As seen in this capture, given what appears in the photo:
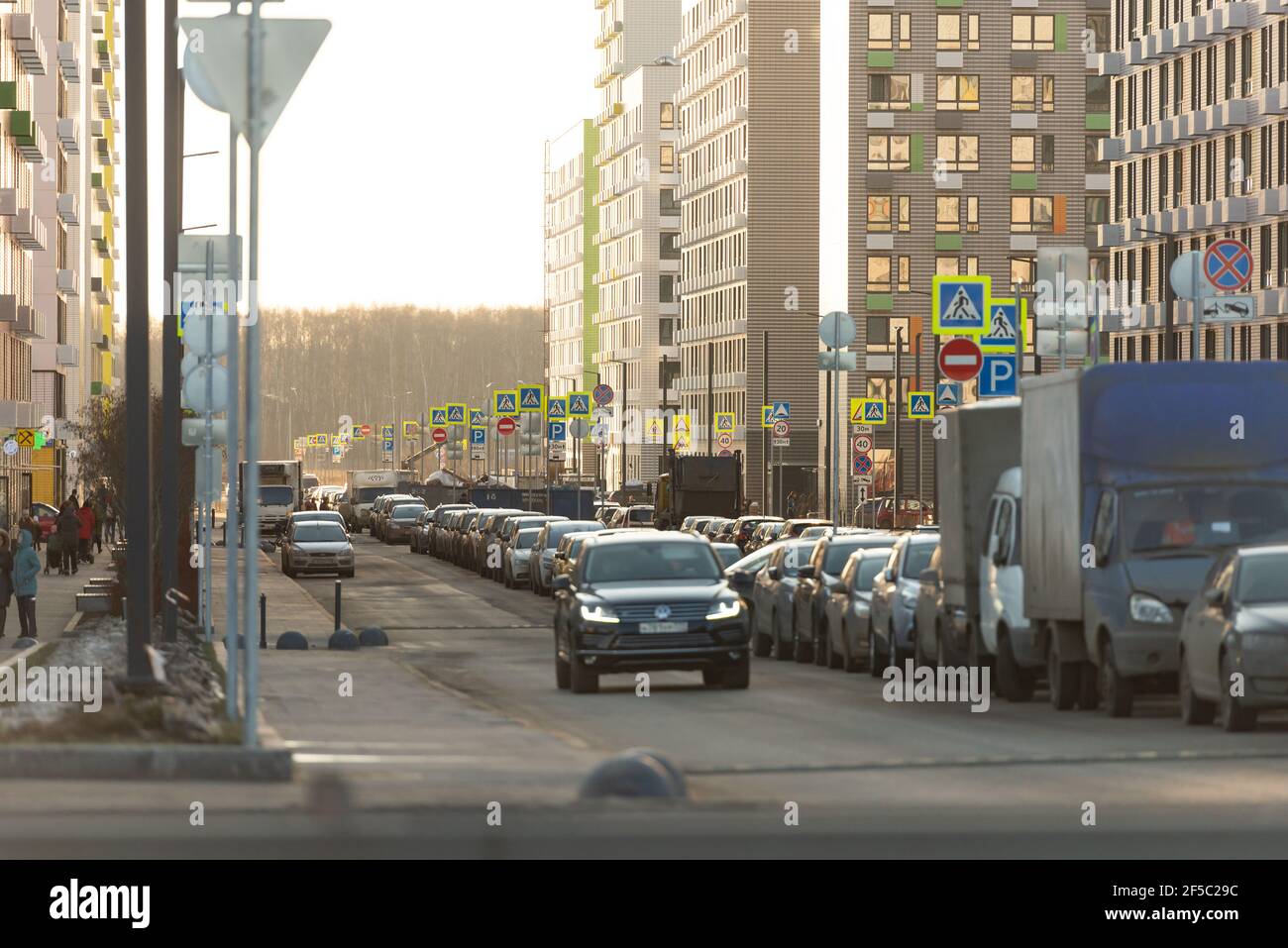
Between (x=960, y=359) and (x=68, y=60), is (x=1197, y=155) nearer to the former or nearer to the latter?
(x=68, y=60)

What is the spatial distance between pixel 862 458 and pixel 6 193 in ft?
98.3

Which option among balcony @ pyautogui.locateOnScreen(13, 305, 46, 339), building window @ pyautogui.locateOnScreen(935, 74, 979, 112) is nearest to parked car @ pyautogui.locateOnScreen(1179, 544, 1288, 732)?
balcony @ pyautogui.locateOnScreen(13, 305, 46, 339)

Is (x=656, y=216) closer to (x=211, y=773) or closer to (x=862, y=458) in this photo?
(x=862, y=458)

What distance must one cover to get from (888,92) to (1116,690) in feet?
344

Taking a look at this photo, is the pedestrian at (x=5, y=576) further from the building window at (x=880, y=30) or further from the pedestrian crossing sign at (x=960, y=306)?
the building window at (x=880, y=30)

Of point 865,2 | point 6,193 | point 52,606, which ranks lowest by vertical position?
point 52,606

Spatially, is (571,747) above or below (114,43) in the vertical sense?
below

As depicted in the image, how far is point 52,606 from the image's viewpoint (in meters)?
47.3

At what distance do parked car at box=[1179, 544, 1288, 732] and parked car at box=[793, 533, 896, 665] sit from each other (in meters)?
11.8

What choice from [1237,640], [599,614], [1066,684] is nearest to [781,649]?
[599,614]

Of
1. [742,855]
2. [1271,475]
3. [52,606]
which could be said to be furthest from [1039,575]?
[52,606]

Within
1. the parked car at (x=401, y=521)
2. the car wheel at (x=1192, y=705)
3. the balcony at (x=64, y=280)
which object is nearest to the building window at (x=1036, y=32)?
the parked car at (x=401, y=521)

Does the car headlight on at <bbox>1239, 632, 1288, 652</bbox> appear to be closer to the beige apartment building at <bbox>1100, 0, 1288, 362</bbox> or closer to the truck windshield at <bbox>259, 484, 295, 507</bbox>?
the beige apartment building at <bbox>1100, 0, 1288, 362</bbox>

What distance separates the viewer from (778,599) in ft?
117
